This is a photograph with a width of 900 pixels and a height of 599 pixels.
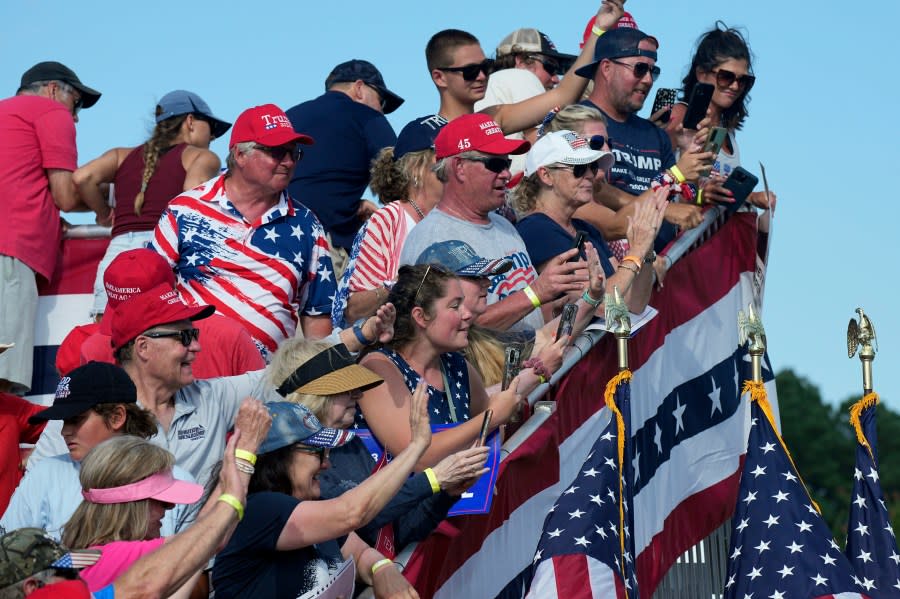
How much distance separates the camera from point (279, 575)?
548 cm

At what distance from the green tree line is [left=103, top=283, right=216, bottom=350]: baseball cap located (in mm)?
61163

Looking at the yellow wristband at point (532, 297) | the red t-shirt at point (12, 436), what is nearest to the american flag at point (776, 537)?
the yellow wristband at point (532, 297)

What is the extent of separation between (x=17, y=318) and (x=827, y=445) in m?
68.5

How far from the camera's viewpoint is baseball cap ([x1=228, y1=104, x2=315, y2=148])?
802cm

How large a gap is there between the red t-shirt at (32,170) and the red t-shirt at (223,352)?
184 cm

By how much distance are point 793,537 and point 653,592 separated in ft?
4.25

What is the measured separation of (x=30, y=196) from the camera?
9.11 m

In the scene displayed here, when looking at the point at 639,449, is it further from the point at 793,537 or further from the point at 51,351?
the point at 51,351

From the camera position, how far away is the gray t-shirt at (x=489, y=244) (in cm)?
792

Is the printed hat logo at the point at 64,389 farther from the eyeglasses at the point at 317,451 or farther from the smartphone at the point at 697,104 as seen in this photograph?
the smartphone at the point at 697,104

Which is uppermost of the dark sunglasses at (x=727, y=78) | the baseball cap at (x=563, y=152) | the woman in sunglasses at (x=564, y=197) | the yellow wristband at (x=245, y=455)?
the dark sunglasses at (x=727, y=78)

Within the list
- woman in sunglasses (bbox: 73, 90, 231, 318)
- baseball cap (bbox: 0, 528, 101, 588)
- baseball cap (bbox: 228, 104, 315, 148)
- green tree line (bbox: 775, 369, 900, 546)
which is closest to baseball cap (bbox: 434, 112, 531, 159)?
baseball cap (bbox: 228, 104, 315, 148)

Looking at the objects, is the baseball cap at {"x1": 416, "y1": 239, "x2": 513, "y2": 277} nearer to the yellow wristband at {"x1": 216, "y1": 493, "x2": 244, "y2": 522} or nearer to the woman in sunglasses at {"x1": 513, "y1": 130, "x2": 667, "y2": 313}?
the woman in sunglasses at {"x1": 513, "y1": 130, "x2": 667, "y2": 313}

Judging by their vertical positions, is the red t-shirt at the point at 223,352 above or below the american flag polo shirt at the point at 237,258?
below
